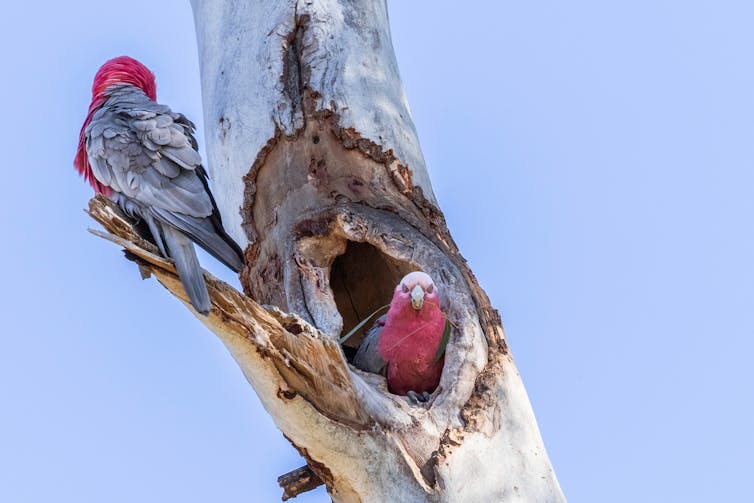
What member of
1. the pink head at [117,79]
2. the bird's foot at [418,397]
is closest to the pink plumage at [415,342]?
the bird's foot at [418,397]

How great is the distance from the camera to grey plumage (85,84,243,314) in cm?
407

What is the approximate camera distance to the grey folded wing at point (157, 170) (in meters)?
4.09

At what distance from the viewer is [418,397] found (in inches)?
152

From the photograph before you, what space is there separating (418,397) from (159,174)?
1615mm

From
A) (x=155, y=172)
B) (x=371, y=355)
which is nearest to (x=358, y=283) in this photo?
(x=371, y=355)

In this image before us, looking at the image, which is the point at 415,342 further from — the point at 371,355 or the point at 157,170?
the point at 157,170

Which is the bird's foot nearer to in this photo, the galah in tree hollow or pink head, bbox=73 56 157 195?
the galah in tree hollow

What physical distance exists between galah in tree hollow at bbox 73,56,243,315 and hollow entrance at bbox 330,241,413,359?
79 cm

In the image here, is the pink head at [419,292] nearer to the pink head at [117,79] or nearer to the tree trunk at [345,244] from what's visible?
the tree trunk at [345,244]

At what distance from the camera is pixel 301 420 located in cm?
321

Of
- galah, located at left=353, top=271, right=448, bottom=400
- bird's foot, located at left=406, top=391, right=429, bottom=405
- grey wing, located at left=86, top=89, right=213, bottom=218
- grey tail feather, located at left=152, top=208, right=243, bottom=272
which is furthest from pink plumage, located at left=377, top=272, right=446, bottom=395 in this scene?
grey wing, located at left=86, top=89, right=213, bottom=218

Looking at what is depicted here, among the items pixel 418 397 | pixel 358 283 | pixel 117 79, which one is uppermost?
pixel 117 79

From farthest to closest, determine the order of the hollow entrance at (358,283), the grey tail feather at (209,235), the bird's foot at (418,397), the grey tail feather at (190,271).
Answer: the hollow entrance at (358,283), the grey tail feather at (209,235), the bird's foot at (418,397), the grey tail feather at (190,271)

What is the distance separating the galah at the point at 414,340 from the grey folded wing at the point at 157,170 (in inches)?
30.9
